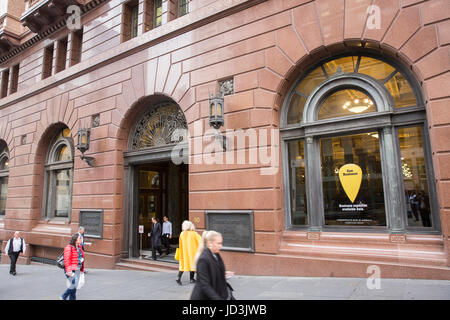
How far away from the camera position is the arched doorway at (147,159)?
11281 millimetres

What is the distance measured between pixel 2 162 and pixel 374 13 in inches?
858

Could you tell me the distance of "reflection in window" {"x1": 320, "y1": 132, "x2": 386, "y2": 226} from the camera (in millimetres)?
7684

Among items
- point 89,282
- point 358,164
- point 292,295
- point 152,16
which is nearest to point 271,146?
point 358,164

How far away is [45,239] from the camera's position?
14.4 metres

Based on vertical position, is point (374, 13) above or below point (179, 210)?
above

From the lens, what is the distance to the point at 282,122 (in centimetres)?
912

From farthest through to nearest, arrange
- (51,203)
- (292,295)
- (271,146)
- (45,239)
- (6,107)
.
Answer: (6,107), (51,203), (45,239), (271,146), (292,295)

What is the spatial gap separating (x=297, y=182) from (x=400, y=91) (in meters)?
3.50

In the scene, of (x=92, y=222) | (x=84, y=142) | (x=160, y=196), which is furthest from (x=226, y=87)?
(x=92, y=222)

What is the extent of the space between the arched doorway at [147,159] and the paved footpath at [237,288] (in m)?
1.98

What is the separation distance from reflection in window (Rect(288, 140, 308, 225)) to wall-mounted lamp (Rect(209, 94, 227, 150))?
6.68 ft

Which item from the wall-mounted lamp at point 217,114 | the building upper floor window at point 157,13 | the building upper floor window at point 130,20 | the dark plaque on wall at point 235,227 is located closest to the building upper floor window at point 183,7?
the building upper floor window at point 157,13

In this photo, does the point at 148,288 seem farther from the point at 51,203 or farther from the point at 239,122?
the point at 51,203

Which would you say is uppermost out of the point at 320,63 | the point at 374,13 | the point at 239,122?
the point at 374,13
